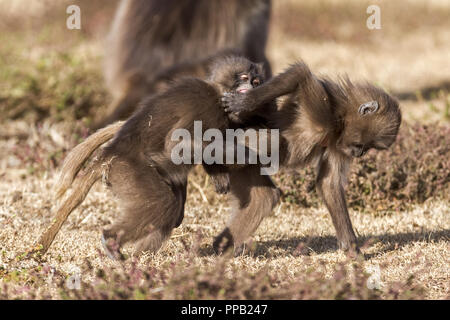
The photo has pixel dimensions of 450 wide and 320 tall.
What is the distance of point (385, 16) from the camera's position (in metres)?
14.5

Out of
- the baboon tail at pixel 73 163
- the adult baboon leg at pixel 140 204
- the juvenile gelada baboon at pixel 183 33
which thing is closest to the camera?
the adult baboon leg at pixel 140 204

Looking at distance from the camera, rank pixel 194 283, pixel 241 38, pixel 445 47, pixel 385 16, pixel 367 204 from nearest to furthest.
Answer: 1. pixel 194 283
2. pixel 367 204
3. pixel 241 38
4. pixel 445 47
5. pixel 385 16

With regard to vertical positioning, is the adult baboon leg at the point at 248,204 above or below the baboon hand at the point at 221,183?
below

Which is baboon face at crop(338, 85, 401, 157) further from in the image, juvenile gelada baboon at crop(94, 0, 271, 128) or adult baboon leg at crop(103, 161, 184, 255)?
juvenile gelada baboon at crop(94, 0, 271, 128)

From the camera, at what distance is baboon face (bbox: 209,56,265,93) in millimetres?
3834

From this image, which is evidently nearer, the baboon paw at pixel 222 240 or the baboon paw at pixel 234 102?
the baboon paw at pixel 234 102

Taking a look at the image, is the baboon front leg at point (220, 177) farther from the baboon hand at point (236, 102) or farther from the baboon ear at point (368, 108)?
the baboon ear at point (368, 108)

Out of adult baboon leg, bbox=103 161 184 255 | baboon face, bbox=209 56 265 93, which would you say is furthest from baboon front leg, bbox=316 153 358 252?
adult baboon leg, bbox=103 161 184 255

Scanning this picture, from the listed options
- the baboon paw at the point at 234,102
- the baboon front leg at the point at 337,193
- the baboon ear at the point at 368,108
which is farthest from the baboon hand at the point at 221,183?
the baboon ear at the point at 368,108

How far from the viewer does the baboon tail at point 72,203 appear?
3684 mm

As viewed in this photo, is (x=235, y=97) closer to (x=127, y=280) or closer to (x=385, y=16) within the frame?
(x=127, y=280)

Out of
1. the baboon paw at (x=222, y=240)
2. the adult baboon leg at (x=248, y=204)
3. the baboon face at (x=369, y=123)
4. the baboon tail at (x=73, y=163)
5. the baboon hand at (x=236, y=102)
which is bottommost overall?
the baboon paw at (x=222, y=240)

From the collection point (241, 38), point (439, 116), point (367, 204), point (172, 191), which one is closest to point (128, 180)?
point (172, 191)
